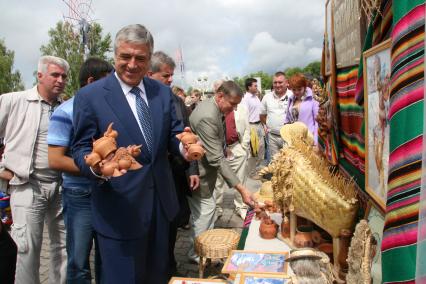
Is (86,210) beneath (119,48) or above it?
beneath

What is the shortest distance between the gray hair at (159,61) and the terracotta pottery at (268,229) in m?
1.57

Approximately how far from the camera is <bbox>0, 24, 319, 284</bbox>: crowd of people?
1743mm

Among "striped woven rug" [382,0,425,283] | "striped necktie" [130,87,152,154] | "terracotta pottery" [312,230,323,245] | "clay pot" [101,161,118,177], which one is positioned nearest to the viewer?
"striped woven rug" [382,0,425,283]

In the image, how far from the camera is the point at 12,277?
1.78 metres

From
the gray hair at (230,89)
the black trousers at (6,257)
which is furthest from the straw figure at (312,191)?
the black trousers at (6,257)

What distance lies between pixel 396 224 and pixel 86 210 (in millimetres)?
→ 1932

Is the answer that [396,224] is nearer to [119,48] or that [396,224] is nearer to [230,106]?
[119,48]

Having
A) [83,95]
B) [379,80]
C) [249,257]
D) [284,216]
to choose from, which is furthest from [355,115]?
[83,95]

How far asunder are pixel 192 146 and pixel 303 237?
90cm

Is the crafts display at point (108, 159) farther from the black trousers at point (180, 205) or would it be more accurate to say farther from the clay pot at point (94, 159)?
the black trousers at point (180, 205)

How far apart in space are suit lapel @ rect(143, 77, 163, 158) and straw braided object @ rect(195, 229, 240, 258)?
1.14 metres

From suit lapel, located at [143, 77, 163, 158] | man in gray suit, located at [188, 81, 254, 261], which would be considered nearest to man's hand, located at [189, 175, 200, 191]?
man in gray suit, located at [188, 81, 254, 261]

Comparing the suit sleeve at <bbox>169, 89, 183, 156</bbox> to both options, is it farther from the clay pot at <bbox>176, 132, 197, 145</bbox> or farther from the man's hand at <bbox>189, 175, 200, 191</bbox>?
the man's hand at <bbox>189, 175, 200, 191</bbox>

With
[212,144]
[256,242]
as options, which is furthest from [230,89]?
[256,242]
